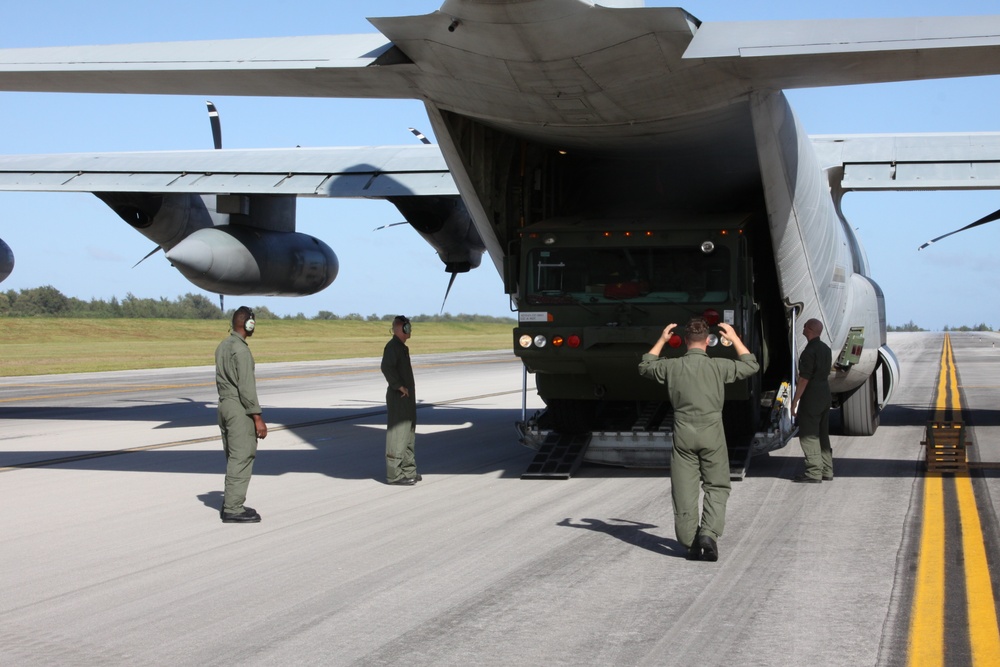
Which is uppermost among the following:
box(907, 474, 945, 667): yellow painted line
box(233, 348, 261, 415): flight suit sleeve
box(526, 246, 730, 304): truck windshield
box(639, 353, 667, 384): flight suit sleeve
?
box(526, 246, 730, 304): truck windshield

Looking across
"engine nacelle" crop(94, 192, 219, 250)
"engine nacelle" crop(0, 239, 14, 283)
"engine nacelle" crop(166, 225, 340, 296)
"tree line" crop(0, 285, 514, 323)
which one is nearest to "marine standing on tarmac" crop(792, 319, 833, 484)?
"engine nacelle" crop(166, 225, 340, 296)

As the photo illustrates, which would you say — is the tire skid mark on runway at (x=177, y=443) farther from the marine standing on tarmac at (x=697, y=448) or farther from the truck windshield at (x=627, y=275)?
the marine standing on tarmac at (x=697, y=448)

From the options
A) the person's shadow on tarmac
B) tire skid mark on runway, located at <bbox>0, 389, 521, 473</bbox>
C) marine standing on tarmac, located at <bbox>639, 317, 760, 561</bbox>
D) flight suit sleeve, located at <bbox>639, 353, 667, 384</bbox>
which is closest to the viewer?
marine standing on tarmac, located at <bbox>639, 317, 760, 561</bbox>

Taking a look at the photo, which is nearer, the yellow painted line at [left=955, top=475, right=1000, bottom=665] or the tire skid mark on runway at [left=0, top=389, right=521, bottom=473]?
the yellow painted line at [left=955, top=475, right=1000, bottom=665]

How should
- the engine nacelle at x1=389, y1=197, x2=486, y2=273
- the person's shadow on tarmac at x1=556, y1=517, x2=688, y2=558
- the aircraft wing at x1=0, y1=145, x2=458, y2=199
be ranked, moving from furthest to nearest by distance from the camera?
the engine nacelle at x1=389, y1=197, x2=486, y2=273
the aircraft wing at x1=0, y1=145, x2=458, y2=199
the person's shadow on tarmac at x1=556, y1=517, x2=688, y2=558

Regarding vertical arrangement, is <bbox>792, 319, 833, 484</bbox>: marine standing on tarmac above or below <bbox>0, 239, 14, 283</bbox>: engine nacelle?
below

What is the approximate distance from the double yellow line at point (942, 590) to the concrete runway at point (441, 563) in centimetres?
12

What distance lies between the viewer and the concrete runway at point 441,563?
5539 millimetres

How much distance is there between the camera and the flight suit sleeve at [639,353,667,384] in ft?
25.1

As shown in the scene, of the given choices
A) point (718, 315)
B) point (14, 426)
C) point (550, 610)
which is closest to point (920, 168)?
point (718, 315)

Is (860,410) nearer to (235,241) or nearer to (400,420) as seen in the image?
(400,420)

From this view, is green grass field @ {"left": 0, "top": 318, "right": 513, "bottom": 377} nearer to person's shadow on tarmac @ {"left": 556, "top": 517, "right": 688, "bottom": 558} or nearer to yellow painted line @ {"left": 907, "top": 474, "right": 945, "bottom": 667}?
person's shadow on tarmac @ {"left": 556, "top": 517, "right": 688, "bottom": 558}

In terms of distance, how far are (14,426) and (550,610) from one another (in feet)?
47.6

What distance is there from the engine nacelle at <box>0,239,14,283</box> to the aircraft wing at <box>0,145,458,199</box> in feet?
3.56
